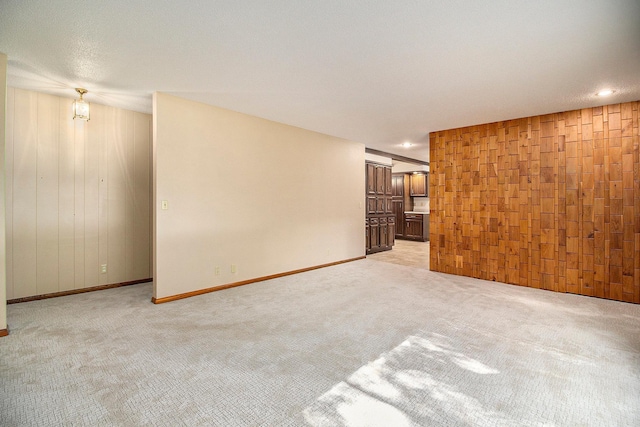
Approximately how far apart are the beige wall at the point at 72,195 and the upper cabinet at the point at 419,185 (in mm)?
7993

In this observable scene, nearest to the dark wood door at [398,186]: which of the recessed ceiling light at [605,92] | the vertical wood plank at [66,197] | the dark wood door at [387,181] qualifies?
the dark wood door at [387,181]

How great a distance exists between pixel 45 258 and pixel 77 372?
2499mm

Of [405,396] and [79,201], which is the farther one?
[79,201]

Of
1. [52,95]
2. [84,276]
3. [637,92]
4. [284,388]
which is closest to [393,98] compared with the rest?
[637,92]

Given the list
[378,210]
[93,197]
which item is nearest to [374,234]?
[378,210]

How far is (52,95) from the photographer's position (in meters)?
3.92

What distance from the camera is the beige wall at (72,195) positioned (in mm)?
3705

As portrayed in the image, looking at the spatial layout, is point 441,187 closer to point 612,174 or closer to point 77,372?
point 612,174

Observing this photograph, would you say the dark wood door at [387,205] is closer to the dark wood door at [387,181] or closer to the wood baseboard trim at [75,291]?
the dark wood door at [387,181]

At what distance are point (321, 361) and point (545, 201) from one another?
13.6 feet

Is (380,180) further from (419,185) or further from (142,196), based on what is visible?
(142,196)

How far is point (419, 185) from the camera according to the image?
1011 centimetres

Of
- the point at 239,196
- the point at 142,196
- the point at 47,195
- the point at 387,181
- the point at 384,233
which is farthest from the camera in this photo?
the point at 387,181

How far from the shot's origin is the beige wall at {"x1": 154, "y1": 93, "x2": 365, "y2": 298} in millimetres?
3871
